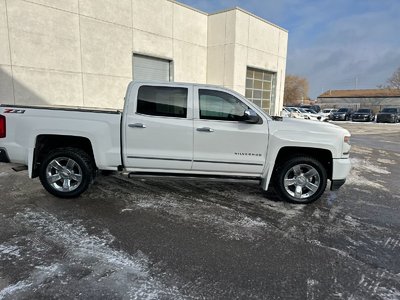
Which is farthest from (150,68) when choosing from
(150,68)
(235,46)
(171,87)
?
(171,87)

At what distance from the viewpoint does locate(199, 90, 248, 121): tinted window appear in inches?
191

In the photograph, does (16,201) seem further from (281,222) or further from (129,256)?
(281,222)

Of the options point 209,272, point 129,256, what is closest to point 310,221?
point 209,272

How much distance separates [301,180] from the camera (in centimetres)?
503

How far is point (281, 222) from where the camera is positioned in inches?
169

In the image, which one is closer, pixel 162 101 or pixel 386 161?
pixel 162 101

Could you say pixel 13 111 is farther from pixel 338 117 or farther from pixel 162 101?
pixel 338 117

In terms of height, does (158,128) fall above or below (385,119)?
above

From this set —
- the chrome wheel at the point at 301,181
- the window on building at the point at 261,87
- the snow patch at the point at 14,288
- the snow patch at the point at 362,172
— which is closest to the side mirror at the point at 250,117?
the chrome wheel at the point at 301,181

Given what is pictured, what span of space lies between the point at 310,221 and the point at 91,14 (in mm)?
12381

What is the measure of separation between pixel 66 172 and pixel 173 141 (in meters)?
1.92

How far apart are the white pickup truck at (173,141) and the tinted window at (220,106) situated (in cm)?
2

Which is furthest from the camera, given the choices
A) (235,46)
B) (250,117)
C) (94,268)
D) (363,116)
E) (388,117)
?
(363,116)

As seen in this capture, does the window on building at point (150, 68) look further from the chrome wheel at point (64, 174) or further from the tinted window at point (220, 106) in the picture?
the tinted window at point (220, 106)
